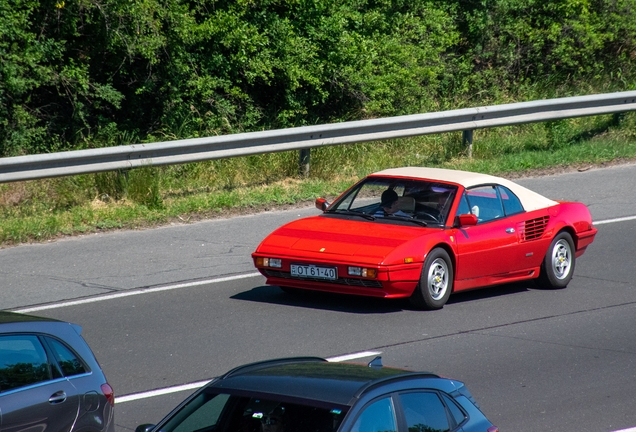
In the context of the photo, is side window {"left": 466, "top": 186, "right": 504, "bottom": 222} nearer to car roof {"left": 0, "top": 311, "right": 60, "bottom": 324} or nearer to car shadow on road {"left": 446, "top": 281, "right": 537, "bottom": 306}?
car shadow on road {"left": 446, "top": 281, "right": 537, "bottom": 306}

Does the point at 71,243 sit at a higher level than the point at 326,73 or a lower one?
lower

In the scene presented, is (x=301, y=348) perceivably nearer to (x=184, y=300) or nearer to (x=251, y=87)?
(x=184, y=300)

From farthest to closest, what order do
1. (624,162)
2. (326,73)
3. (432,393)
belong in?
(326,73), (624,162), (432,393)

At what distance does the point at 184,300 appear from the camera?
10234mm

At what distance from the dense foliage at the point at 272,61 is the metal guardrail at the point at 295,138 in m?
2.91

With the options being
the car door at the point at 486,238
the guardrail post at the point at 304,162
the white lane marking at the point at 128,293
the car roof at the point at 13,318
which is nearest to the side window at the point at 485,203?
the car door at the point at 486,238

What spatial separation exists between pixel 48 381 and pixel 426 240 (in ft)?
16.8

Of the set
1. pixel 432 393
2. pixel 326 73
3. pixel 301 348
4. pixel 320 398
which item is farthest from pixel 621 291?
pixel 326 73

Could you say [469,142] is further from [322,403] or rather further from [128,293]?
[322,403]

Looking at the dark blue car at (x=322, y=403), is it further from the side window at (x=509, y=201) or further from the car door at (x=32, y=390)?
the side window at (x=509, y=201)

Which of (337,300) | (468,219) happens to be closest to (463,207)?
(468,219)

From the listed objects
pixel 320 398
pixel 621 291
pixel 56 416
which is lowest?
pixel 621 291

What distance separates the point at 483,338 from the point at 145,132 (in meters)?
11.0

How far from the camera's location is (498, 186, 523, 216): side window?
11.0 metres
